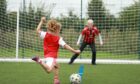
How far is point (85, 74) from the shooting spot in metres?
11.4

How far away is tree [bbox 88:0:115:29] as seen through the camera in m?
17.7

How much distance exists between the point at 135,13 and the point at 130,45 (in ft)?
4.63

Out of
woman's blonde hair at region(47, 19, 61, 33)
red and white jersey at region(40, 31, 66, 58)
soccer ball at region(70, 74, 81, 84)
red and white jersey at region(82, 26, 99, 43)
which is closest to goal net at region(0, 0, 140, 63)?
red and white jersey at region(82, 26, 99, 43)

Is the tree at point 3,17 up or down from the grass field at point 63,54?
up

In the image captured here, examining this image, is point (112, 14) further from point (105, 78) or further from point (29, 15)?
point (105, 78)

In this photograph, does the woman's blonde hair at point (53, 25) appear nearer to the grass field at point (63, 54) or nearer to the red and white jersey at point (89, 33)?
the red and white jersey at point (89, 33)

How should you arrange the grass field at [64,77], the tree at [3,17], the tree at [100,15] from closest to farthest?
1. the grass field at [64,77]
2. the tree at [3,17]
3. the tree at [100,15]

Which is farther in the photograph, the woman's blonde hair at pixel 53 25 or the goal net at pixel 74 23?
the goal net at pixel 74 23

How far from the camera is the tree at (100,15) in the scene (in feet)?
58.2

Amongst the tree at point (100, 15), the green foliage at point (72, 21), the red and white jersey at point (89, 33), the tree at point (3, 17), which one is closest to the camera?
the red and white jersey at point (89, 33)

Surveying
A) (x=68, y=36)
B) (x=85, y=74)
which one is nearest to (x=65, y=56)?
(x=68, y=36)

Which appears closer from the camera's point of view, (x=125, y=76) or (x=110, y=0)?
(x=125, y=76)

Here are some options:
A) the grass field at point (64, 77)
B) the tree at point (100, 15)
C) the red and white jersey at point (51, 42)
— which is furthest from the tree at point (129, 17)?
the red and white jersey at point (51, 42)

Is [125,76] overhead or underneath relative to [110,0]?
underneath
